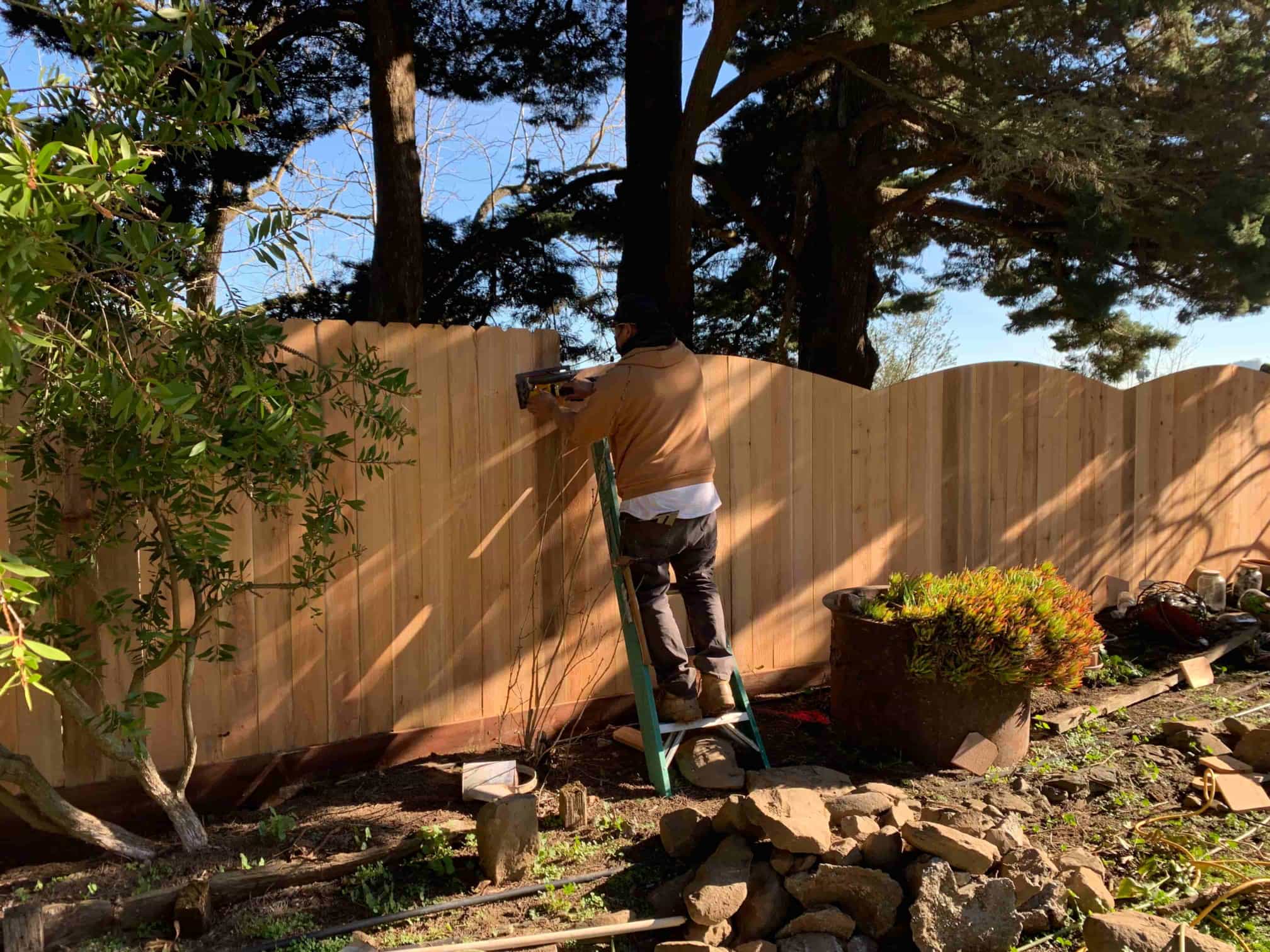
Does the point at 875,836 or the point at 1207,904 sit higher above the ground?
the point at 875,836

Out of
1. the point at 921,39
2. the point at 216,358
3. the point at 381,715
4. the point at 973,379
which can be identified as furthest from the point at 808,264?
the point at 216,358

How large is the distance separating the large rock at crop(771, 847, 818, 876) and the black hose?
1.88ft

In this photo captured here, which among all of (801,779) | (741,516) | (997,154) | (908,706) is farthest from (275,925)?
(997,154)

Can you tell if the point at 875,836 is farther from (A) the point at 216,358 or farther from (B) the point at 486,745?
(A) the point at 216,358

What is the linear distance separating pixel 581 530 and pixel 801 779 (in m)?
1.52

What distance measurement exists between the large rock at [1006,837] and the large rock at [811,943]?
635 mm

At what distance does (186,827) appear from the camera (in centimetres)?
327

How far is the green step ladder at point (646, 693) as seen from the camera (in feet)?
12.8

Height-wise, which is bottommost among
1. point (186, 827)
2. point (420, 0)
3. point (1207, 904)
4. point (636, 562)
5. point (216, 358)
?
point (1207, 904)

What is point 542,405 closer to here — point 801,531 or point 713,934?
point 801,531

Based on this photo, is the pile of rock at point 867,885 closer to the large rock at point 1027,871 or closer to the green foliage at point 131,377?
the large rock at point 1027,871

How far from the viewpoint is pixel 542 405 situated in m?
4.06

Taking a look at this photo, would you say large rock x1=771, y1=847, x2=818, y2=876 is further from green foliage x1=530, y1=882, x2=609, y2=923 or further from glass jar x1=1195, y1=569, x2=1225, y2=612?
glass jar x1=1195, y1=569, x2=1225, y2=612

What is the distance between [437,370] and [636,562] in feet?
3.98
